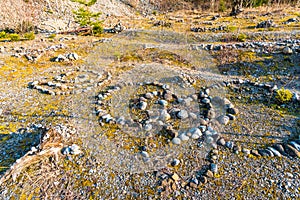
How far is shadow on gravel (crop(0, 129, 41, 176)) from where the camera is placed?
5.22 m

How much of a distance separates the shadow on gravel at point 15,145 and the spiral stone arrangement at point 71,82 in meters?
2.32

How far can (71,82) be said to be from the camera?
8.95 m

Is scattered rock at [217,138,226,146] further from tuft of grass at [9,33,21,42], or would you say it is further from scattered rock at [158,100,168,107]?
tuft of grass at [9,33,21,42]

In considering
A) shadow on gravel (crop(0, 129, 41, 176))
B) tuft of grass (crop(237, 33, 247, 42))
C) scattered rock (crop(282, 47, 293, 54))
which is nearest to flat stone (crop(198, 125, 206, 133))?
Answer: shadow on gravel (crop(0, 129, 41, 176))

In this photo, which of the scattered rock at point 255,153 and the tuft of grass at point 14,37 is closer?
the scattered rock at point 255,153

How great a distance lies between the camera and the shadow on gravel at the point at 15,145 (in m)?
5.22

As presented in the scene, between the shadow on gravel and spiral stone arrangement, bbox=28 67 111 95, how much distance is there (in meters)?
2.32

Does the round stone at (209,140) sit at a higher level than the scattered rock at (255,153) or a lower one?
higher

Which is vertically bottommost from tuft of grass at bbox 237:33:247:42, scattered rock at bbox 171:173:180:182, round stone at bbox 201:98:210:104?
scattered rock at bbox 171:173:180:182

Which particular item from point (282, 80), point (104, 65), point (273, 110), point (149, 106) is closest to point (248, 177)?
point (273, 110)

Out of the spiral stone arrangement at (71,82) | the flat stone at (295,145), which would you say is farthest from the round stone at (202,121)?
the spiral stone arrangement at (71,82)

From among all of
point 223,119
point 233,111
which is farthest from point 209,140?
point 233,111

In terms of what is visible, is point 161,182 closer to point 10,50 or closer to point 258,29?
point 10,50

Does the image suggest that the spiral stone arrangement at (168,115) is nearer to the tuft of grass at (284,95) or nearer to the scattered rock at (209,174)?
the scattered rock at (209,174)
